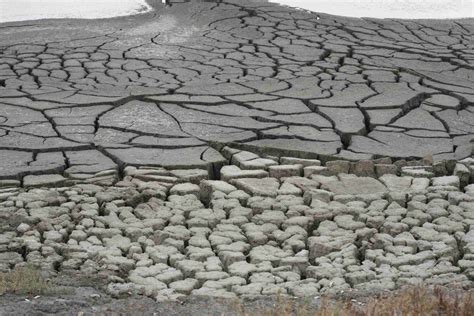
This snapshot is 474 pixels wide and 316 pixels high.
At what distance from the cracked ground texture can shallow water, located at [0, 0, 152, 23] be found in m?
0.59

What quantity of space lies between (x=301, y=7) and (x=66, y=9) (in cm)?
271

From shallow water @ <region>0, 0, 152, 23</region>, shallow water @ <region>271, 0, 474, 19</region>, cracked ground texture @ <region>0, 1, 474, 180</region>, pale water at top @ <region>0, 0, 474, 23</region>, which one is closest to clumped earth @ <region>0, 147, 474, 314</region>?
cracked ground texture @ <region>0, 1, 474, 180</region>

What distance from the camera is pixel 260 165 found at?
17.8ft

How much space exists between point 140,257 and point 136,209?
0.61m

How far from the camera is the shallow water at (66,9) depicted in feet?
35.1

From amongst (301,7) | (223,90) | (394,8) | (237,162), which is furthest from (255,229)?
(394,8)

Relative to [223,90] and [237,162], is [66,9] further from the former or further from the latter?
[237,162]

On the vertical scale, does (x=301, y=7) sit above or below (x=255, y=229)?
above

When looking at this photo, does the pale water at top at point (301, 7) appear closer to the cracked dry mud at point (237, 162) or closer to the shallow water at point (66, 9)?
the shallow water at point (66, 9)

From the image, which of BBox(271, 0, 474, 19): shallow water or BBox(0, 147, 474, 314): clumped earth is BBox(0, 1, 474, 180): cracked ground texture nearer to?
BBox(0, 147, 474, 314): clumped earth

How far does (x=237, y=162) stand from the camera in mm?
5504

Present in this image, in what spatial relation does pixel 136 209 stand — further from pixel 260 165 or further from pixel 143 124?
pixel 143 124

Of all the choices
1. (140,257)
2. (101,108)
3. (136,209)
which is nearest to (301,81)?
(101,108)

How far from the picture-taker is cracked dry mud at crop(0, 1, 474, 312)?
4.21 m
